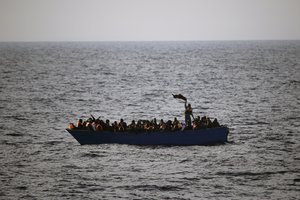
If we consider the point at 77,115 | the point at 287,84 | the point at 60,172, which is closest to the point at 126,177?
the point at 60,172

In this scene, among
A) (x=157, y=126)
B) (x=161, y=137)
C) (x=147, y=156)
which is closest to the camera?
(x=147, y=156)

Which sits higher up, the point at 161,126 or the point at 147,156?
the point at 161,126

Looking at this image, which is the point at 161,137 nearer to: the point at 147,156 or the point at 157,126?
the point at 157,126

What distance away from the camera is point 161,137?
120 ft

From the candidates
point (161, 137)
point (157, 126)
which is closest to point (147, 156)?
point (161, 137)

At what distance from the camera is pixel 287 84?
8200 cm

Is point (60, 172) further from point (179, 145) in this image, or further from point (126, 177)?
point (179, 145)

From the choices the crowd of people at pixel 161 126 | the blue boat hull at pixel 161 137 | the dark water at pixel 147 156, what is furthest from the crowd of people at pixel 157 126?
the dark water at pixel 147 156

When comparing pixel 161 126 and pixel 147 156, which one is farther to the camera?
pixel 161 126

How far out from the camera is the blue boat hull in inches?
1437

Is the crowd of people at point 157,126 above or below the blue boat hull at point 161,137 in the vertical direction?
above

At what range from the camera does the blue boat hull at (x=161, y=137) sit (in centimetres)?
3650

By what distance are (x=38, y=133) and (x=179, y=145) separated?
41.4 ft

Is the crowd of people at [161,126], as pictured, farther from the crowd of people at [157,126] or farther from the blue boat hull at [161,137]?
the blue boat hull at [161,137]
